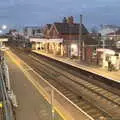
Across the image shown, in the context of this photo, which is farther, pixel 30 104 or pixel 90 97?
pixel 90 97

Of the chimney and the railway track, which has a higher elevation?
the chimney

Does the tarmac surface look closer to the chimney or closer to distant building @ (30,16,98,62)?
distant building @ (30,16,98,62)

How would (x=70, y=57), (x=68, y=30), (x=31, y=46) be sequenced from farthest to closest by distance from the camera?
(x=31, y=46) < (x=68, y=30) < (x=70, y=57)

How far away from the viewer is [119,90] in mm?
30141

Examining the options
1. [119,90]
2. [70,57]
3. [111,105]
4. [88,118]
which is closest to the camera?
[88,118]

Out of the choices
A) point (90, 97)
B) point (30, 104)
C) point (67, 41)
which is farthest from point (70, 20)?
point (30, 104)

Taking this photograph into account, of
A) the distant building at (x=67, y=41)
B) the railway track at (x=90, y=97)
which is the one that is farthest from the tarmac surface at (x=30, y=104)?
the distant building at (x=67, y=41)

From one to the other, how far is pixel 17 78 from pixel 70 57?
25.7 metres

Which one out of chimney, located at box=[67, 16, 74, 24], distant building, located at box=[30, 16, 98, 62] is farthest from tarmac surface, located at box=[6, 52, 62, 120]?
chimney, located at box=[67, 16, 74, 24]

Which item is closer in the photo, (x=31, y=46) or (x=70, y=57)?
(x=70, y=57)

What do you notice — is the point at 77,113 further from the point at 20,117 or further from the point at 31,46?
the point at 31,46

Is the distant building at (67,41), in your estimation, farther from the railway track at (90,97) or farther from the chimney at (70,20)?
the railway track at (90,97)

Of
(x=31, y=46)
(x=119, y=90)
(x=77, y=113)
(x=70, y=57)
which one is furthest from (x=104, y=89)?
(x=31, y=46)

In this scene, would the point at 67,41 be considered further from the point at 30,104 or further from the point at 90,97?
the point at 30,104
